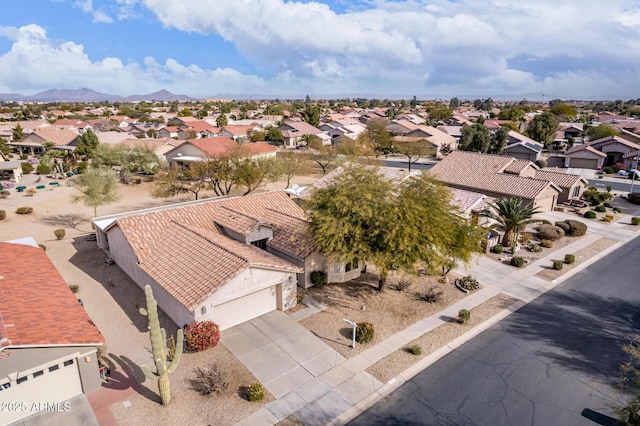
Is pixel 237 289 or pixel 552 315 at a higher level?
pixel 237 289

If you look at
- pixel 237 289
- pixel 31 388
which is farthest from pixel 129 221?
pixel 31 388

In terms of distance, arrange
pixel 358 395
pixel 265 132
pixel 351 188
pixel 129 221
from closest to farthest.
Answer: pixel 358 395, pixel 351 188, pixel 129 221, pixel 265 132

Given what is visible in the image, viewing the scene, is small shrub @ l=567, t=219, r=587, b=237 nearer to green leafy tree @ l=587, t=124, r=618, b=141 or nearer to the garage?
the garage

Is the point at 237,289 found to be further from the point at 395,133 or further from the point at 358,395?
the point at 395,133

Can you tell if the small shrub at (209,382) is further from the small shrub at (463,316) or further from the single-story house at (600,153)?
the single-story house at (600,153)

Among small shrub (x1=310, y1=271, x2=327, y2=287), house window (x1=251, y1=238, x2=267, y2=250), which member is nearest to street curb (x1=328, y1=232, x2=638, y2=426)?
small shrub (x1=310, y1=271, x2=327, y2=287)
